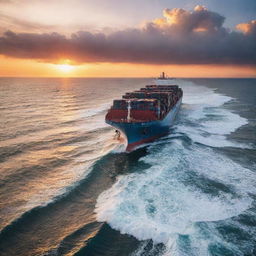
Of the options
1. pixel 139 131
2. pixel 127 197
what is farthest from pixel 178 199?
pixel 139 131

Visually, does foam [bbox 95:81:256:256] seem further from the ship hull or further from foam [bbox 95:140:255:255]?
the ship hull

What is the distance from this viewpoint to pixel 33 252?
1377cm

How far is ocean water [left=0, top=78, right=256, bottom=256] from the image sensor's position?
560 inches

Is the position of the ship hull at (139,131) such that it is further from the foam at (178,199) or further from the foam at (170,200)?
the foam at (170,200)

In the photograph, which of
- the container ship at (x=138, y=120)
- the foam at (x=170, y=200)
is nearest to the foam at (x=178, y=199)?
the foam at (x=170, y=200)

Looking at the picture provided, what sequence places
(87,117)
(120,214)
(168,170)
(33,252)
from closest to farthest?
(33,252), (120,214), (168,170), (87,117)

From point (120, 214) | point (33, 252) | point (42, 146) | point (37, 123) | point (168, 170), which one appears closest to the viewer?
point (33, 252)

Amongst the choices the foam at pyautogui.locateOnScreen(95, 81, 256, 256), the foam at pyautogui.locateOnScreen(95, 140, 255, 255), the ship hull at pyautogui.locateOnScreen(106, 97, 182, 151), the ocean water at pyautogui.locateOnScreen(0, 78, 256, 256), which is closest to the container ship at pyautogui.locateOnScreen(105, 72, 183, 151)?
the ship hull at pyautogui.locateOnScreen(106, 97, 182, 151)

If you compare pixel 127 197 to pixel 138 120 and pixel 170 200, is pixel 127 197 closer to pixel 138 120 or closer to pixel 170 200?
pixel 170 200

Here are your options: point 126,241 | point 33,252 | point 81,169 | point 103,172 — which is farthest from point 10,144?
point 126,241

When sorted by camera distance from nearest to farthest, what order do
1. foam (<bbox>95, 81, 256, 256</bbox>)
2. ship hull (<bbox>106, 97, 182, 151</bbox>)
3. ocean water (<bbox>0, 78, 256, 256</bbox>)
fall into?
ocean water (<bbox>0, 78, 256, 256</bbox>) < foam (<bbox>95, 81, 256, 256</bbox>) < ship hull (<bbox>106, 97, 182, 151</bbox>)

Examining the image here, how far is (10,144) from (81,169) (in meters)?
15.6

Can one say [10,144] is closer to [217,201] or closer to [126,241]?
[126,241]

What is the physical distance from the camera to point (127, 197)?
19469 mm
